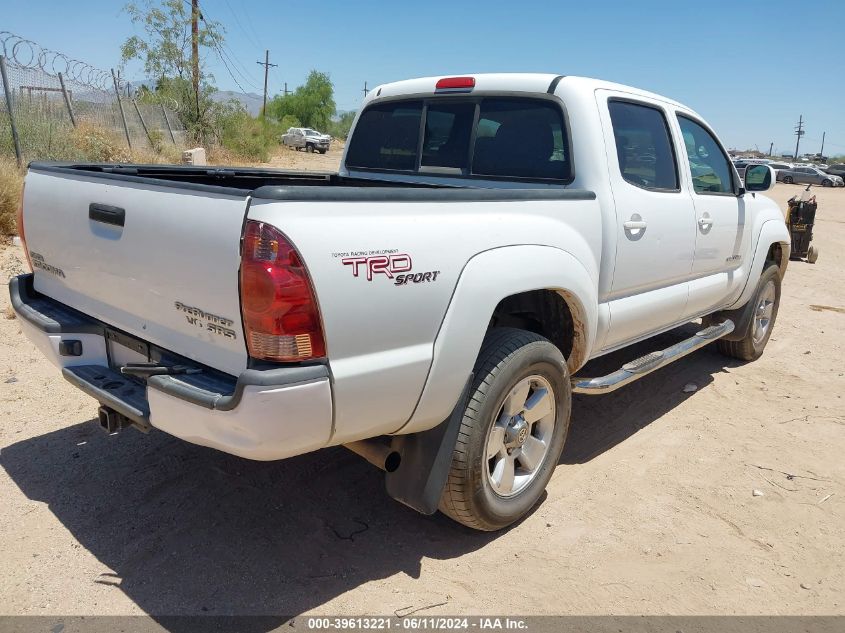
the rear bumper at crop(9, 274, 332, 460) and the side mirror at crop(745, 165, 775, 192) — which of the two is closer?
the rear bumper at crop(9, 274, 332, 460)

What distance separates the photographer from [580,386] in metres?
3.74

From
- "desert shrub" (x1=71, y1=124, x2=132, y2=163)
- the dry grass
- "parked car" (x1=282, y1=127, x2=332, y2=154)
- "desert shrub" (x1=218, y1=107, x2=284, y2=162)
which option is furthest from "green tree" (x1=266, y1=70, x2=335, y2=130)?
the dry grass

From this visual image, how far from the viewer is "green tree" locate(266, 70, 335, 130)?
7131cm

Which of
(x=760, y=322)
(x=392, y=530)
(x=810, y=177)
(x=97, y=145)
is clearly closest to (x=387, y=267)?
(x=392, y=530)

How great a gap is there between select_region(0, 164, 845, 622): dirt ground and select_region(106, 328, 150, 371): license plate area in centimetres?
81

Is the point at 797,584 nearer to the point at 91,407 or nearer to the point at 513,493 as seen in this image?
the point at 513,493

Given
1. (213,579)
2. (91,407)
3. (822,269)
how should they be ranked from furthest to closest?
(822,269) < (91,407) < (213,579)

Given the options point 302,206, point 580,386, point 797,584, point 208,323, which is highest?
point 302,206

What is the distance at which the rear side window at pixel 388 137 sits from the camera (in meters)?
4.51

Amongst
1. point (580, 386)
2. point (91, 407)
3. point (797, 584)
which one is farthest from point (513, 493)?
point (91, 407)

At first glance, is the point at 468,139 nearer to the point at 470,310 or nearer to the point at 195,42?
the point at 470,310

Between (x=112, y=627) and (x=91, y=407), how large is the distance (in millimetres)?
2203

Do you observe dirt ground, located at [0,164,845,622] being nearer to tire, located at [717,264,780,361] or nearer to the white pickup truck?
the white pickup truck

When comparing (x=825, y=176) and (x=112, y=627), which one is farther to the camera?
(x=825, y=176)
